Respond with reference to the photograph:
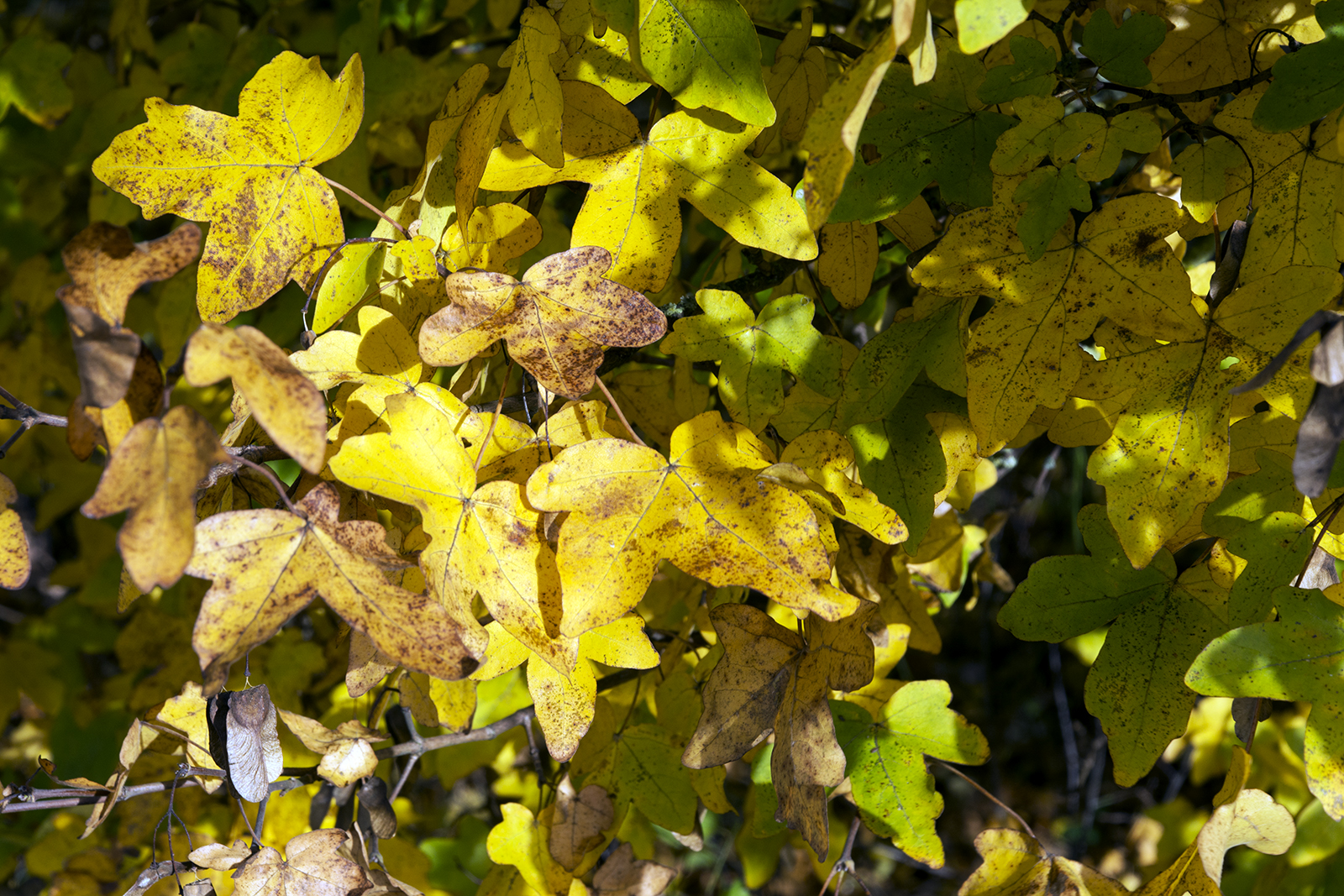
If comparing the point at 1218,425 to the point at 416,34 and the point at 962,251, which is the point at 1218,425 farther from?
the point at 416,34

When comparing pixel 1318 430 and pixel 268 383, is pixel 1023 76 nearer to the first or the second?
pixel 1318 430

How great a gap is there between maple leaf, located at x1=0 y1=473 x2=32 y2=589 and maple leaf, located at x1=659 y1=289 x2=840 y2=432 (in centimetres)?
64

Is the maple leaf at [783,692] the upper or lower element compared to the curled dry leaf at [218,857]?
upper

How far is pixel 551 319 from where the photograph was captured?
0.86m

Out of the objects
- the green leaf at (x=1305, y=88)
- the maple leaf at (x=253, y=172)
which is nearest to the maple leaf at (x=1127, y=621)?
the green leaf at (x=1305, y=88)

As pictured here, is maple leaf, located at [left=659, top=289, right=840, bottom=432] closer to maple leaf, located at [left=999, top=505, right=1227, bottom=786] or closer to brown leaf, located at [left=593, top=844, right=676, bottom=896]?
maple leaf, located at [left=999, top=505, right=1227, bottom=786]

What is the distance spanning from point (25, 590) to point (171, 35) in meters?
2.77

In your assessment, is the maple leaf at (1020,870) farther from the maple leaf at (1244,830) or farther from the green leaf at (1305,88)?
the green leaf at (1305,88)

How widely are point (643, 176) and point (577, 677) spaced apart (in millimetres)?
543

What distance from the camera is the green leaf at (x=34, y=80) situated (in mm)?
1641

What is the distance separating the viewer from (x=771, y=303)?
1.00 m

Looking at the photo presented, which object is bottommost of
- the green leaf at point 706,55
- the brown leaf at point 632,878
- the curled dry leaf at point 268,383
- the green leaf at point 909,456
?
the brown leaf at point 632,878

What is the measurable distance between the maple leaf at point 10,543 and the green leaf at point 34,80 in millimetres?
1206

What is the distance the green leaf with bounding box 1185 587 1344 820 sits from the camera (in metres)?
0.82
